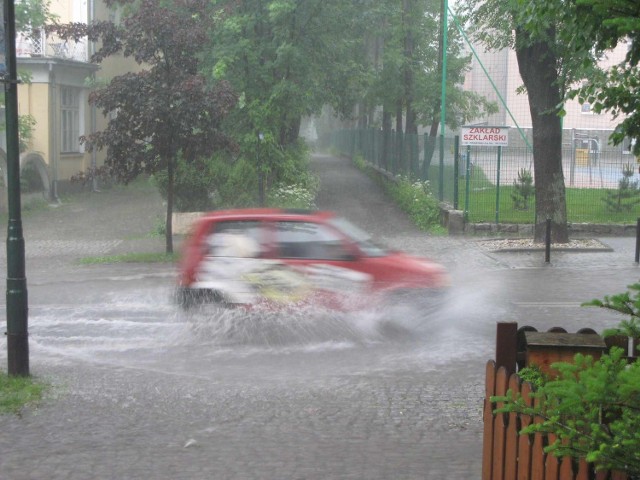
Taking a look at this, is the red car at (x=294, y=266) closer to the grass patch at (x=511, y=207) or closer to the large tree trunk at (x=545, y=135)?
the large tree trunk at (x=545, y=135)

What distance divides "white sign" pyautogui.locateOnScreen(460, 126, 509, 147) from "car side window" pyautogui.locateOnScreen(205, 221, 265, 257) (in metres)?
12.3

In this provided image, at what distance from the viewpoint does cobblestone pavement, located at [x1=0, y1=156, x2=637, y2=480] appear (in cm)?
699

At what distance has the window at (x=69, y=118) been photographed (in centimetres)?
3366

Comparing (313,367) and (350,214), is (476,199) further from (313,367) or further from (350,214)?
(313,367)

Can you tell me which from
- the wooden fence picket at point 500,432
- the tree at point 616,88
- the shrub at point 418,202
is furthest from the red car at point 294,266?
the shrub at point 418,202

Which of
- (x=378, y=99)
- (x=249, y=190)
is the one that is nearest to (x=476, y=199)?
(x=249, y=190)

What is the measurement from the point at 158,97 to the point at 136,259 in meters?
3.62

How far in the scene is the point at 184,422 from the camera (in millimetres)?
8070

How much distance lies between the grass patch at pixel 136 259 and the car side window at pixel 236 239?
7.83 m

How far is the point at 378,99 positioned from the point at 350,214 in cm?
826

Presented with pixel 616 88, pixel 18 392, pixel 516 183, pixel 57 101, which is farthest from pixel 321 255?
pixel 57 101

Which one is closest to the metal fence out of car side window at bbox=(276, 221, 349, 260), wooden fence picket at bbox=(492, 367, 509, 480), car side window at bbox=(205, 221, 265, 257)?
car side window at bbox=(276, 221, 349, 260)

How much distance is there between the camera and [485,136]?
2325 centimetres

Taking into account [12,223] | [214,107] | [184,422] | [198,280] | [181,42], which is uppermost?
[181,42]
